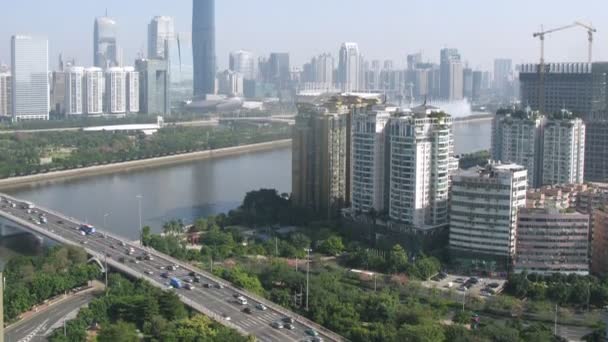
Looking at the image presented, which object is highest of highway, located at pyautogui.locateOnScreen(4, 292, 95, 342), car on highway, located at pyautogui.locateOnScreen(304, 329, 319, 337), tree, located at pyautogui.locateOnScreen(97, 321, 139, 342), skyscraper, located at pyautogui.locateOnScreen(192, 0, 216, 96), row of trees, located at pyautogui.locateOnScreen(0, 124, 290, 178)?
skyscraper, located at pyautogui.locateOnScreen(192, 0, 216, 96)

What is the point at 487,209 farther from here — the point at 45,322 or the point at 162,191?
the point at 162,191

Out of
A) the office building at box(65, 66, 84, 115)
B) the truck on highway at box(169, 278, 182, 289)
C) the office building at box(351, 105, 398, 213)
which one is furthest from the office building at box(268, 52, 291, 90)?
the truck on highway at box(169, 278, 182, 289)

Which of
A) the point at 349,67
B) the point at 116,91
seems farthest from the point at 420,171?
the point at 349,67

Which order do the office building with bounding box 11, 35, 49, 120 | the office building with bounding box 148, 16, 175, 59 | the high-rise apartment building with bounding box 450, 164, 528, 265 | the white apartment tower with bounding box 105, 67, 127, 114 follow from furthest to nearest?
the office building with bounding box 148, 16, 175, 59 → the white apartment tower with bounding box 105, 67, 127, 114 → the office building with bounding box 11, 35, 49, 120 → the high-rise apartment building with bounding box 450, 164, 528, 265

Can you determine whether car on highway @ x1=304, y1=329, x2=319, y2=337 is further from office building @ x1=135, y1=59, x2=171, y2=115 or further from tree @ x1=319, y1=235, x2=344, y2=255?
office building @ x1=135, y1=59, x2=171, y2=115

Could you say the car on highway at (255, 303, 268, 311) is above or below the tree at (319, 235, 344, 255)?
below

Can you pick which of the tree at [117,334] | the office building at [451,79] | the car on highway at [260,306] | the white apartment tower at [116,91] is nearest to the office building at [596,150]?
the car on highway at [260,306]

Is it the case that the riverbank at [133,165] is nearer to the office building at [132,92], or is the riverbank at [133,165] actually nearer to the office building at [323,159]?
the office building at [323,159]

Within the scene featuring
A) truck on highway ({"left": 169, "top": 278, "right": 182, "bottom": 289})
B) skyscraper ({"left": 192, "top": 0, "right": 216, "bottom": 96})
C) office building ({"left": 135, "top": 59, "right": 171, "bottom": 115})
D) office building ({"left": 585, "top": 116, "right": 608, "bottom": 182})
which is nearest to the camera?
truck on highway ({"left": 169, "top": 278, "right": 182, "bottom": 289})
